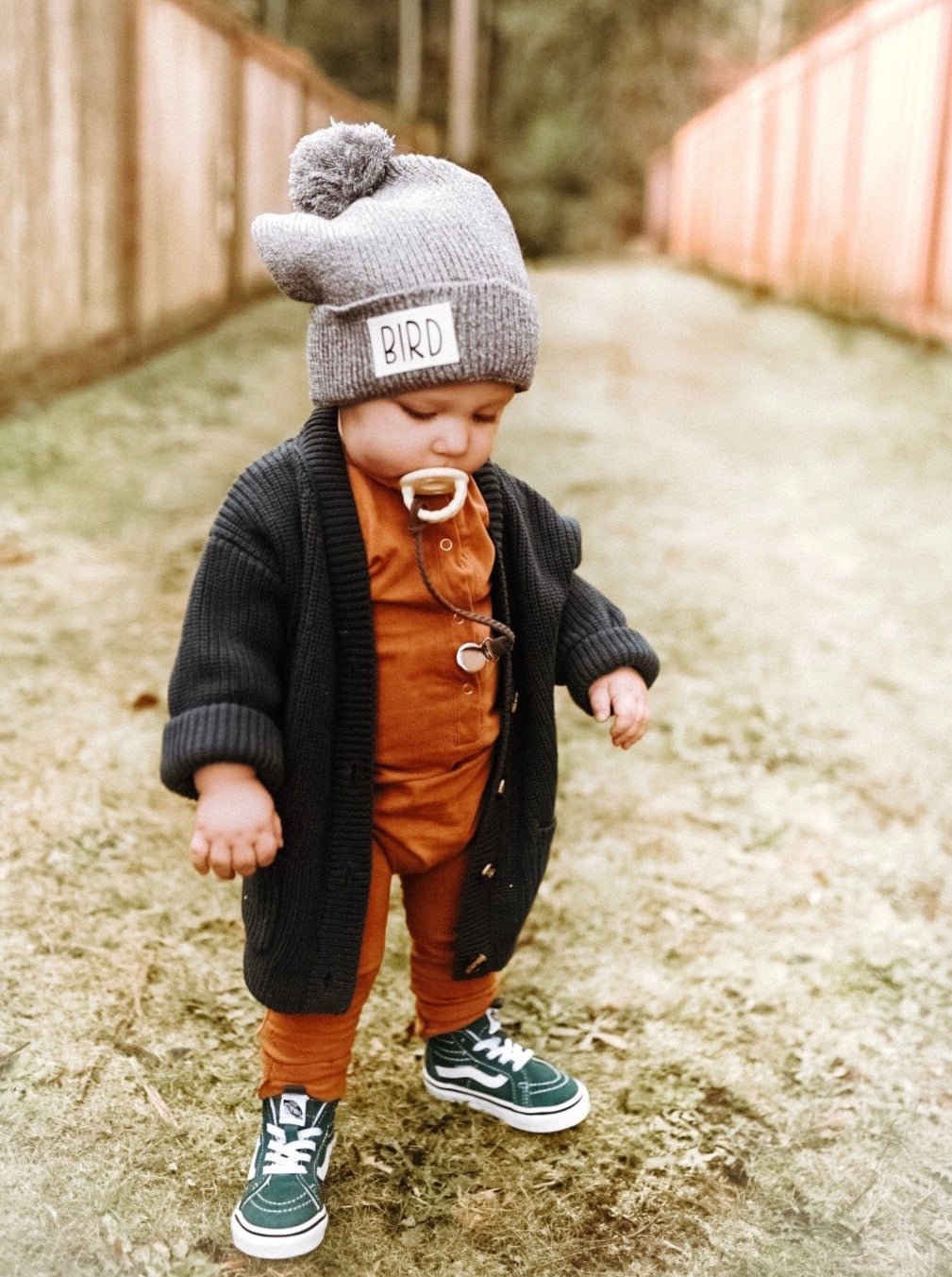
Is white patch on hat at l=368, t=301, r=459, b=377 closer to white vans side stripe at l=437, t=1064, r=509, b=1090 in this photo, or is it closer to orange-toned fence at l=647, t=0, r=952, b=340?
white vans side stripe at l=437, t=1064, r=509, b=1090

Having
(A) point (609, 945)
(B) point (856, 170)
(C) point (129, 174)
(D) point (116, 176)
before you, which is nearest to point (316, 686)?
(A) point (609, 945)

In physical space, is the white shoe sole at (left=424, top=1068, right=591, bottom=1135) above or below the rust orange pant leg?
below

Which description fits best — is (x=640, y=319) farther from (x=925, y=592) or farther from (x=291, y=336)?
(x=925, y=592)

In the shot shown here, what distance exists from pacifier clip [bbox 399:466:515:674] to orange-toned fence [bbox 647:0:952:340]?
239 inches

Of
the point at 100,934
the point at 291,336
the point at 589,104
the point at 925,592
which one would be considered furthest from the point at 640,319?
the point at 589,104

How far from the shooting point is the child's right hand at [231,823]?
1.57m

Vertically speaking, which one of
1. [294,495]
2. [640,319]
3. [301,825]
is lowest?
[640,319]

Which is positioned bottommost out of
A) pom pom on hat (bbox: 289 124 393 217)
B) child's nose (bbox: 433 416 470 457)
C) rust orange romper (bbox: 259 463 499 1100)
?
rust orange romper (bbox: 259 463 499 1100)

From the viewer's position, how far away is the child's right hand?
157 cm

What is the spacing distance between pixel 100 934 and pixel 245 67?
7.38 meters

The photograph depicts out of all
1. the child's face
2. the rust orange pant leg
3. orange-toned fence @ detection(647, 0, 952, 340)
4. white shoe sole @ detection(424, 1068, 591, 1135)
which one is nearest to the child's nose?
the child's face

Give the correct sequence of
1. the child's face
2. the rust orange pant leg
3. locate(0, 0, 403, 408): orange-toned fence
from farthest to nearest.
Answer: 1. locate(0, 0, 403, 408): orange-toned fence
2. the rust orange pant leg
3. the child's face

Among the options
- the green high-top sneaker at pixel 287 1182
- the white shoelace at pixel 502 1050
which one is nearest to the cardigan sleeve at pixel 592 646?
the white shoelace at pixel 502 1050

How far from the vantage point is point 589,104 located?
976 inches
